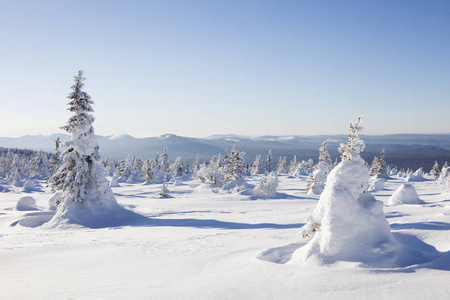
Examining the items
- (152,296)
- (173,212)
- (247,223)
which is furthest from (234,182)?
(152,296)

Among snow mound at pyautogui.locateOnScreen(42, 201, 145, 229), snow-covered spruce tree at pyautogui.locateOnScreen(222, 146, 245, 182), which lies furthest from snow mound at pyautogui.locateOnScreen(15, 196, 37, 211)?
snow-covered spruce tree at pyautogui.locateOnScreen(222, 146, 245, 182)

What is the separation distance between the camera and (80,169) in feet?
62.3

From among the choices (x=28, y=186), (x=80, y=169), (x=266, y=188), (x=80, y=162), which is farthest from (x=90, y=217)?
(x=28, y=186)

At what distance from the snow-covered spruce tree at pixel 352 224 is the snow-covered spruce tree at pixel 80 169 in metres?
16.6

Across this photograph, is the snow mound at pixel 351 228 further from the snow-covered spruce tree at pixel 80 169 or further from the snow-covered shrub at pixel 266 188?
the snow-covered shrub at pixel 266 188

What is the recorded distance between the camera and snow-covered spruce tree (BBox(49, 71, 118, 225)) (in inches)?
739

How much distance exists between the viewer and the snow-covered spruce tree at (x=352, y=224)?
6371 mm

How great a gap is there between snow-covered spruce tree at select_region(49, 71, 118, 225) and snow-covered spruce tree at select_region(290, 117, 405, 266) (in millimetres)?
16626

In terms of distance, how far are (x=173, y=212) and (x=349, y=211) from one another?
17037 mm

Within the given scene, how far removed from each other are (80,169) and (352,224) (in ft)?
59.2

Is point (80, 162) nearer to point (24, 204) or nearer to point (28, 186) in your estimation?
point (24, 204)

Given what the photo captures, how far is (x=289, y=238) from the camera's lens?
11.1m

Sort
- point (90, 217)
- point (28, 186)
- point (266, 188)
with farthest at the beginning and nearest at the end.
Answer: point (28, 186)
point (266, 188)
point (90, 217)

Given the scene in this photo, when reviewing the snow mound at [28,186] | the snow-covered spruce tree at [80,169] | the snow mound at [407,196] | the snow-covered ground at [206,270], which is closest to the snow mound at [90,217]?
the snow-covered spruce tree at [80,169]
